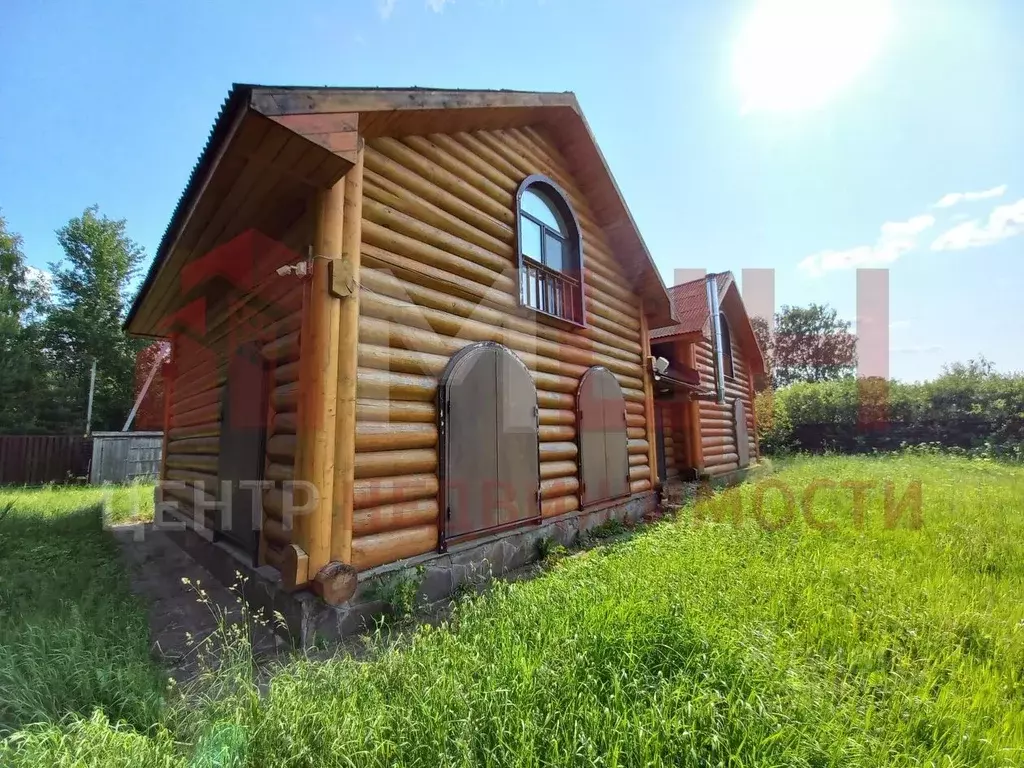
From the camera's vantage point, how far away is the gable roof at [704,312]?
12.2 metres

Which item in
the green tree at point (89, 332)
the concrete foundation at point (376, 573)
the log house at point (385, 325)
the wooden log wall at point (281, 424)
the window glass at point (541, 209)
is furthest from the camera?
the green tree at point (89, 332)

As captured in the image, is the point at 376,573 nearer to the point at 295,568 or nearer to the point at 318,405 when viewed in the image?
the point at 295,568

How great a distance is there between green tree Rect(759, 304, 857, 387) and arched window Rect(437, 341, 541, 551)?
42171 mm

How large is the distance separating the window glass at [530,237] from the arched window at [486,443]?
5.86 feet

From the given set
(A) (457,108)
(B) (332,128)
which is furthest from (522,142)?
(B) (332,128)

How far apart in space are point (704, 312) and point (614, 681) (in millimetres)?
12176

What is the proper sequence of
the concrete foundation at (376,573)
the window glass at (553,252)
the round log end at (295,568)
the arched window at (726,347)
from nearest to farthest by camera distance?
the round log end at (295,568), the concrete foundation at (376,573), the window glass at (553,252), the arched window at (726,347)

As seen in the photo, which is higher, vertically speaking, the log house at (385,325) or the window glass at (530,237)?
the window glass at (530,237)

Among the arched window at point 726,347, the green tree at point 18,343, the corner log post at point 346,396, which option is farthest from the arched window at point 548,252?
the green tree at point 18,343

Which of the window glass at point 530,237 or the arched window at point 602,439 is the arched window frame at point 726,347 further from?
the window glass at point 530,237

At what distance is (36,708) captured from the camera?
2.49 m

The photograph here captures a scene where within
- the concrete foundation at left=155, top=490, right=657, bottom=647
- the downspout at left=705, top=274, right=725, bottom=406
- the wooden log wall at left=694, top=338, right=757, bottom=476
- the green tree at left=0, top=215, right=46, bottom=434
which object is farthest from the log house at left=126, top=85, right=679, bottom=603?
the green tree at left=0, top=215, right=46, bottom=434

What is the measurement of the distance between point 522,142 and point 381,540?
228 inches

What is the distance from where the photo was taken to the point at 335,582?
3.52 meters
